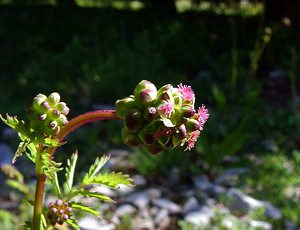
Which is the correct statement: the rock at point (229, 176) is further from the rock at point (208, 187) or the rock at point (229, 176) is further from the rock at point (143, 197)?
the rock at point (143, 197)

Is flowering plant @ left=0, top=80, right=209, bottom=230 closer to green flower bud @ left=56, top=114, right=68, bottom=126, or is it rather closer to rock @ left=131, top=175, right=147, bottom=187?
green flower bud @ left=56, top=114, right=68, bottom=126

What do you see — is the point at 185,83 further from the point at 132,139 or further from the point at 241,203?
the point at 132,139

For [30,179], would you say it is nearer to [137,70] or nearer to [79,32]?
[137,70]

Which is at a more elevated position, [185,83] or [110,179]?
[185,83]

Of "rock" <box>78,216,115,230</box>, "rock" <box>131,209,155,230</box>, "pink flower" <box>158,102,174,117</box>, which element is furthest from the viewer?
"rock" <box>131,209,155,230</box>

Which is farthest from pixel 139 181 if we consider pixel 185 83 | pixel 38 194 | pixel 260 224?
pixel 38 194

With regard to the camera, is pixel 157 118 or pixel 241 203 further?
pixel 241 203

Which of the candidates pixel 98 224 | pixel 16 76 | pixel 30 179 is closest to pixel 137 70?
pixel 16 76

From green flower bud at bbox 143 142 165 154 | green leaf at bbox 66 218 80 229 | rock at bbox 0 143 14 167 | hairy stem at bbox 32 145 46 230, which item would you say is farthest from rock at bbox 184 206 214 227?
green flower bud at bbox 143 142 165 154
